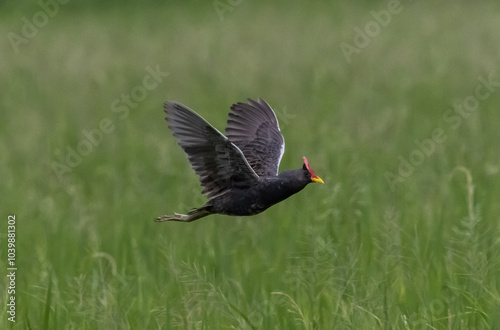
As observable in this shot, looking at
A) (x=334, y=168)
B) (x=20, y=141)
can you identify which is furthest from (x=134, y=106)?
(x=334, y=168)

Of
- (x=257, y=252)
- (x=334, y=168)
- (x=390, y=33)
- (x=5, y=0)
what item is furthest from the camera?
(x=5, y=0)

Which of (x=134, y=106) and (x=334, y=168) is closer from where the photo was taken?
(x=334, y=168)

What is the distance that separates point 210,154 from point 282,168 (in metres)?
4.47

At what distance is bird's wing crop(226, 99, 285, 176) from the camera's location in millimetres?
3674

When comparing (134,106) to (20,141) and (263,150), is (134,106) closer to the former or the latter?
(20,141)

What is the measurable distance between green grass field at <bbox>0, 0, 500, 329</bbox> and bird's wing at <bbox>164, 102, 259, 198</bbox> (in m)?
0.49

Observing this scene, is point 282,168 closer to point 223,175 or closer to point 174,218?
point 223,175

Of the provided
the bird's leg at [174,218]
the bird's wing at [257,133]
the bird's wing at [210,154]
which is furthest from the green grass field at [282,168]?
the bird's leg at [174,218]

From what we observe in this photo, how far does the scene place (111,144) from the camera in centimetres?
930

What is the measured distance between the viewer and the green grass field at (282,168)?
4336mm

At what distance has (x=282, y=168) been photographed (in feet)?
24.2

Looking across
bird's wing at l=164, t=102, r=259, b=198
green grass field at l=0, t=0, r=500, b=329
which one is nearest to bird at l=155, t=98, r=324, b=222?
bird's wing at l=164, t=102, r=259, b=198

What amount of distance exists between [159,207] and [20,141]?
3.53 m

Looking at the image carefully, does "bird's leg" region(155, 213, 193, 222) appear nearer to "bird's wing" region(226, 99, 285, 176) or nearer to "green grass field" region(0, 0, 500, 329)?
"green grass field" region(0, 0, 500, 329)
